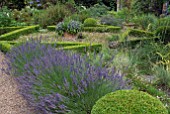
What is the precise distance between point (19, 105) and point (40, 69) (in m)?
0.58

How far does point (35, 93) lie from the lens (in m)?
3.12

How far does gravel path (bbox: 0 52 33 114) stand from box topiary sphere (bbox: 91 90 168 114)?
1.28 meters

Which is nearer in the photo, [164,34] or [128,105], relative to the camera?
[128,105]

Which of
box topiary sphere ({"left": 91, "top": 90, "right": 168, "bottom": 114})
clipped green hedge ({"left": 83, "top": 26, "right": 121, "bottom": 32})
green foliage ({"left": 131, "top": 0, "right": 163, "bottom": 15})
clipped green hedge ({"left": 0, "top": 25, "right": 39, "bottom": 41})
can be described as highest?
box topiary sphere ({"left": 91, "top": 90, "right": 168, "bottom": 114})

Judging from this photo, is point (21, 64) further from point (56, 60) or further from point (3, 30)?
point (3, 30)

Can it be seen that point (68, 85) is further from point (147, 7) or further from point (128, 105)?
point (147, 7)

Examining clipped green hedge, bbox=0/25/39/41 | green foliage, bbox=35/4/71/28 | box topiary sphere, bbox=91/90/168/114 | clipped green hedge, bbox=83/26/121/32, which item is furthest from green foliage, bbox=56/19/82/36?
box topiary sphere, bbox=91/90/168/114

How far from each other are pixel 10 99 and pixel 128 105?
6.73 feet

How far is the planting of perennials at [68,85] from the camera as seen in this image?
109 inches

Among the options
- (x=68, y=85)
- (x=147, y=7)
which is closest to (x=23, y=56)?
(x=68, y=85)

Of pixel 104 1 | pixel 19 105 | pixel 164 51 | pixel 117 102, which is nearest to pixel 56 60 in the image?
pixel 19 105

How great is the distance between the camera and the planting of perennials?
277cm

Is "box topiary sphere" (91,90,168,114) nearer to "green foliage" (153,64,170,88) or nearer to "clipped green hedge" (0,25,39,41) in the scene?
"green foliage" (153,64,170,88)

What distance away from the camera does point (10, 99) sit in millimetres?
3840
